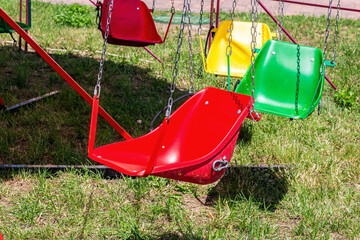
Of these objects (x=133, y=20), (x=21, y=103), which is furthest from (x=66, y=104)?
(x=133, y=20)

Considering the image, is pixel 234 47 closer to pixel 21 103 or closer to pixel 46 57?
pixel 46 57

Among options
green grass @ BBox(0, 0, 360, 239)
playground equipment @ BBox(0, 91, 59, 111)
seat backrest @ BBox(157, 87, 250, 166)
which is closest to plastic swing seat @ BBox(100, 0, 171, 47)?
green grass @ BBox(0, 0, 360, 239)

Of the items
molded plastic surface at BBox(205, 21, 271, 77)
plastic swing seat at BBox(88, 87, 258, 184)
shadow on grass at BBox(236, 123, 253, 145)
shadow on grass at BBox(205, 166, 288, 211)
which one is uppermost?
molded plastic surface at BBox(205, 21, 271, 77)

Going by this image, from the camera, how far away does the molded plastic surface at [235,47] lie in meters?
4.42

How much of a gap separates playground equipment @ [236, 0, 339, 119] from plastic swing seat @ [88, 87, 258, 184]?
2.66 ft

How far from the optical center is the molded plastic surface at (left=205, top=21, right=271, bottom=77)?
4.42m

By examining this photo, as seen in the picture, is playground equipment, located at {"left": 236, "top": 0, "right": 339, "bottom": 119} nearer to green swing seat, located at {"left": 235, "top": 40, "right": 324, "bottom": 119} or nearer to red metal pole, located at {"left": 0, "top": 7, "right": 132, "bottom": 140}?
green swing seat, located at {"left": 235, "top": 40, "right": 324, "bottom": 119}

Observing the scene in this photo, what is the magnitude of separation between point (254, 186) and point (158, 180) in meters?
0.73

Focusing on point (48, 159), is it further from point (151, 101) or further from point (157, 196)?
point (151, 101)

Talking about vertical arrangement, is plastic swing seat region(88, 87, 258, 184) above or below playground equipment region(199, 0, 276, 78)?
below

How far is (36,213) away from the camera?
2941mm

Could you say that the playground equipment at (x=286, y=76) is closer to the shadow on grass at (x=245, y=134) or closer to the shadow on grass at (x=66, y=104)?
the shadow on grass at (x=245, y=134)

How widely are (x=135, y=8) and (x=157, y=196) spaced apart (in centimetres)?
288

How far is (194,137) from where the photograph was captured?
2920mm
